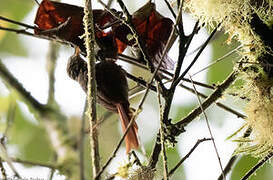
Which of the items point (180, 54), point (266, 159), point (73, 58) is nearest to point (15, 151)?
point (73, 58)

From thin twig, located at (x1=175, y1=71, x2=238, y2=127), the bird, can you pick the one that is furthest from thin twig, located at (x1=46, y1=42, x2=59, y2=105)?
thin twig, located at (x1=175, y1=71, x2=238, y2=127)

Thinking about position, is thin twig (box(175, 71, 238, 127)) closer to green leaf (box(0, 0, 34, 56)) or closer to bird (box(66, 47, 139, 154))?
bird (box(66, 47, 139, 154))

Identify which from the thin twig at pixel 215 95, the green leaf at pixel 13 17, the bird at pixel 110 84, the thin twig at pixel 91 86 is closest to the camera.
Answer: the thin twig at pixel 91 86

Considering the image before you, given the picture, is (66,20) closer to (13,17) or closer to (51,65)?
(51,65)

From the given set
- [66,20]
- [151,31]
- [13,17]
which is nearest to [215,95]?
[151,31]

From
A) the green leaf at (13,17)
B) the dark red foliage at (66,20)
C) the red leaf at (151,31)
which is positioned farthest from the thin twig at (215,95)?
the green leaf at (13,17)

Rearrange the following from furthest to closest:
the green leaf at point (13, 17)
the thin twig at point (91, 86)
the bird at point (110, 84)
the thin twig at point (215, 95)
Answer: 1. the green leaf at point (13, 17)
2. the thin twig at point (215, 95)
3. the bird at point (110, 84)
4. the thin twig at point (91, 86)

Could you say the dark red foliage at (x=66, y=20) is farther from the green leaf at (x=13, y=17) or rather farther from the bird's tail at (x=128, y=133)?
the green leaf at (x=13, y=17)

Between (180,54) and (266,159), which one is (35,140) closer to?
(180,54)
